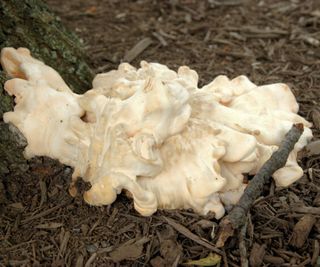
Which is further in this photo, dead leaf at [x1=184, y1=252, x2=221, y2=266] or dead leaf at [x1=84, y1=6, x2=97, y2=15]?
dead leaf at [x1=84, y1=6, x2=97, y2=15]

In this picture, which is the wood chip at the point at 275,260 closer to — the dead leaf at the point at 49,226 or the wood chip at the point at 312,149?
the wood chip at the point at 312,149

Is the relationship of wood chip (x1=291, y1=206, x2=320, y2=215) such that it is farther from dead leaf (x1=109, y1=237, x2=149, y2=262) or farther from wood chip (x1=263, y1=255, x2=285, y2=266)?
dead leaf (x1=109, y1=237, x2=149, y2=262)

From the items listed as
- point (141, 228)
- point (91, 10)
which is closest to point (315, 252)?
point (141, 228)

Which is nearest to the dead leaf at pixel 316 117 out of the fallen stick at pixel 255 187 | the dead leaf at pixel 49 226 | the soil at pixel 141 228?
the soil at pixel 141 228

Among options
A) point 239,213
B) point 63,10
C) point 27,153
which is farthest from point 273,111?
point 63,10

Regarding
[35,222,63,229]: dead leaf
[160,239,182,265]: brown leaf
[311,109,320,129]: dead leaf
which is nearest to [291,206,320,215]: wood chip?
[160,239,182,265]: brown leaf

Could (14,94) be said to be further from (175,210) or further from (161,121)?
(175,210)

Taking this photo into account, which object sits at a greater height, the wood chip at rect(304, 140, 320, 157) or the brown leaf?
the wood chip at rect(304, 140, 320, 157)
